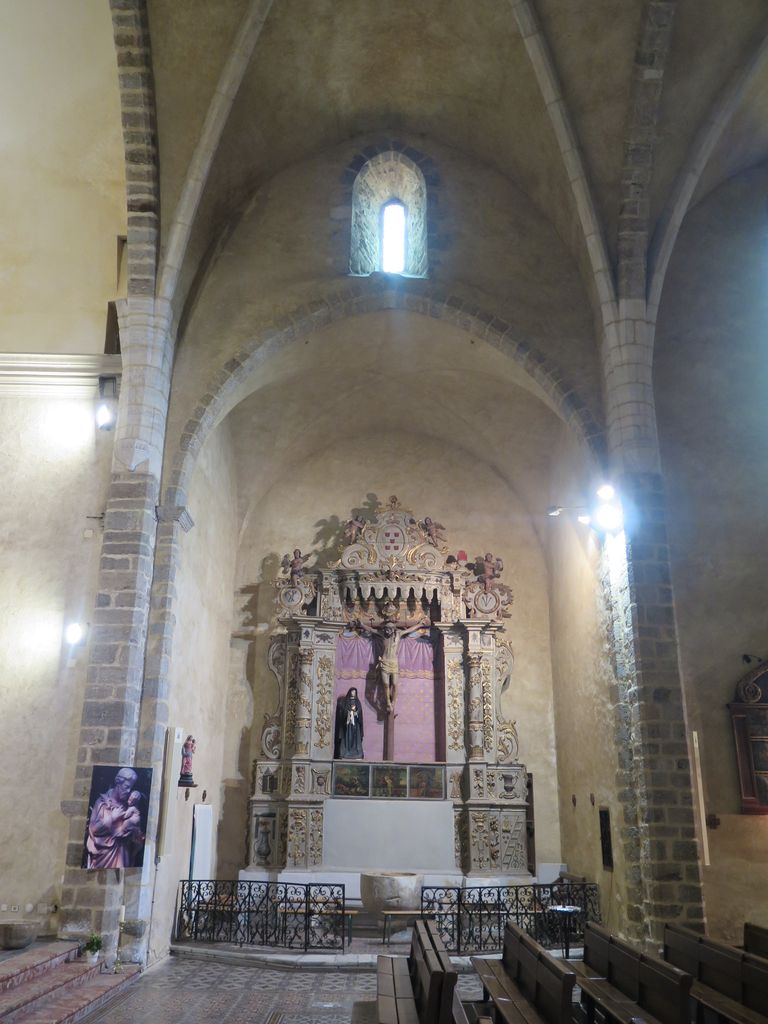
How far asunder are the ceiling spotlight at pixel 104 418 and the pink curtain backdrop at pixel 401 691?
559 cm

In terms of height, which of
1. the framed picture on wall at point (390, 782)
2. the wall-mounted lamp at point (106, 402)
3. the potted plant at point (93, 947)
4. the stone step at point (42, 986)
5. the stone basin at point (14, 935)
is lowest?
the stone step at point (42, 986)

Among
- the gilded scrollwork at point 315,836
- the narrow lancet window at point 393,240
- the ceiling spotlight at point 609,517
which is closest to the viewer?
the ceiling spotlight at point 609,517

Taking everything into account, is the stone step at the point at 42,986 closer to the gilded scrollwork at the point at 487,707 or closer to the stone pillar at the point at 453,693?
the stone pillar at the point at 453,693

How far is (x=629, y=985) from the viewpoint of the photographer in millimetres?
5902

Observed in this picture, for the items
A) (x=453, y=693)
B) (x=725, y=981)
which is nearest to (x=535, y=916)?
(x=453, y=693)

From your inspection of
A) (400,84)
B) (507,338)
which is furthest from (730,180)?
(400,84)

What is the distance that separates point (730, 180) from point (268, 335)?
6748mm

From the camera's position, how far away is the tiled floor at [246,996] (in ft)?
23.3

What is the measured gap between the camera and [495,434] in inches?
574

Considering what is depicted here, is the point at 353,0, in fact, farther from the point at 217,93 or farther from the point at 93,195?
the point at 93,195

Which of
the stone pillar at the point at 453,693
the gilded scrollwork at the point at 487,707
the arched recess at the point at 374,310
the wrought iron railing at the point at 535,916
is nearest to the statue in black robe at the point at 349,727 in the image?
the stone pillar at the point at 453,693

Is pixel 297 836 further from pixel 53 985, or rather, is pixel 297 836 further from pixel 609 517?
pixel 609 517

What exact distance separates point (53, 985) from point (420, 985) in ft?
11.3

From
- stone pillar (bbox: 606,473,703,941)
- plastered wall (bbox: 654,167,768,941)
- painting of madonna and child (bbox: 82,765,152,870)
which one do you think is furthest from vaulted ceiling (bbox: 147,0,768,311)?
painting of madonna and child (bbox: 82,765,152,870)
